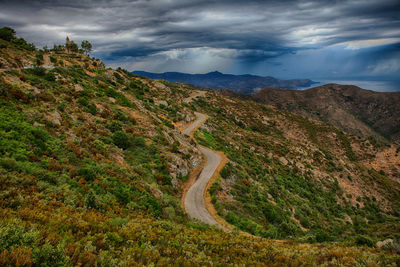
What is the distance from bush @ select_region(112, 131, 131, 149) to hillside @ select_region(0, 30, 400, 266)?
10cm

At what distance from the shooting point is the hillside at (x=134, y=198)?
5.92 m

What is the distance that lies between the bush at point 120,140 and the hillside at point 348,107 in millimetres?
173505

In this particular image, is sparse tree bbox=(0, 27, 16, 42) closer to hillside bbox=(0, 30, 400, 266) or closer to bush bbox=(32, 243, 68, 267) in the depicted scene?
hillside bbox=(0, 30, 400, 266)

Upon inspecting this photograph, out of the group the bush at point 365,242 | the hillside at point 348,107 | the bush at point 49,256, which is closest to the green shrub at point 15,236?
the bush at point 49,256

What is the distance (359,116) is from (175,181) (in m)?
224

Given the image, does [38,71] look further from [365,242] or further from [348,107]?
[348,107]

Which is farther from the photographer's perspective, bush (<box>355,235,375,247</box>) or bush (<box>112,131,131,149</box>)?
bush (<box>112,131,131,149</box>)

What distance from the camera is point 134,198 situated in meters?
11.4

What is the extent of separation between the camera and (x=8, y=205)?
6.41m

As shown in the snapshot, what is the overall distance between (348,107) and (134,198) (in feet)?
766

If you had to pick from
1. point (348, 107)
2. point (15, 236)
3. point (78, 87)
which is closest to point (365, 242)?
point (15, 236)

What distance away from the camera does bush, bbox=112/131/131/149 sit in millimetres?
18005

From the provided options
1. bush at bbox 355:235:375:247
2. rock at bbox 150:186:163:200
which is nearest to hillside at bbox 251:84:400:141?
bush at bbox 355:235:375:247

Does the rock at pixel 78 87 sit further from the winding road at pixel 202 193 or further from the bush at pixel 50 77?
the winding road at pixel 202 193
